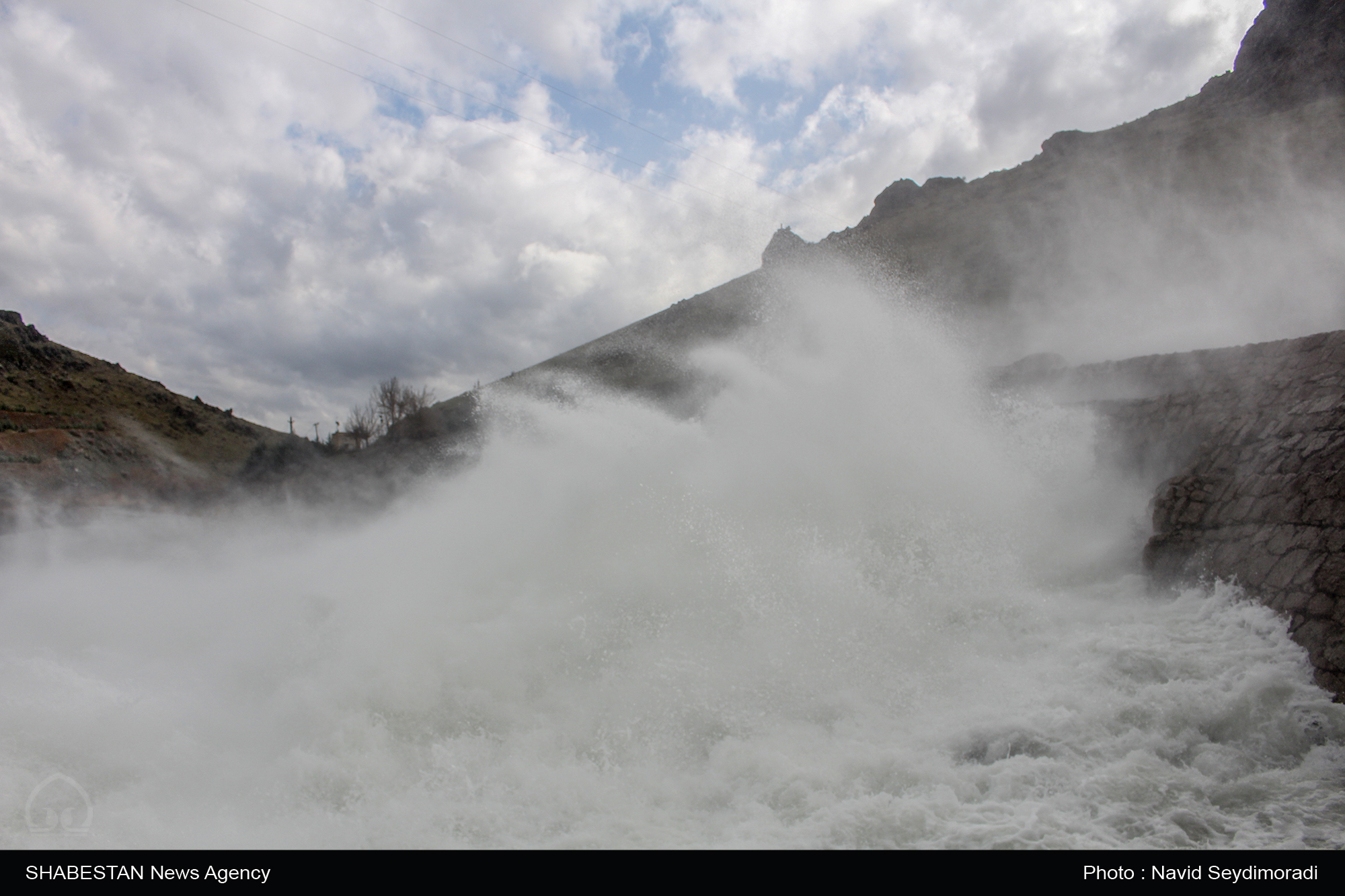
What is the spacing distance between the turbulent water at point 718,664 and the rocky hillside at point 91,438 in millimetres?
10008

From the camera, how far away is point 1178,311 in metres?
17.5

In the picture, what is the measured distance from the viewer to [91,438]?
2394cm

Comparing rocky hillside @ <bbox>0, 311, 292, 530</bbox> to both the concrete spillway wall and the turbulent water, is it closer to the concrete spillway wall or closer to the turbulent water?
the turbulent water

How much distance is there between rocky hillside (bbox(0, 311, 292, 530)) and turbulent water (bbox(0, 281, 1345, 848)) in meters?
10.0

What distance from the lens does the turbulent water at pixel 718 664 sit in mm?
5199

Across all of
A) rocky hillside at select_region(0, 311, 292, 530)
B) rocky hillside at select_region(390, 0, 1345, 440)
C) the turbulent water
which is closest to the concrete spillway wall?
the turbulent water

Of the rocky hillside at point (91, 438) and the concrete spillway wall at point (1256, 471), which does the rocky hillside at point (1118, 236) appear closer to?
the concrete spillway wall at point (1256, 471)

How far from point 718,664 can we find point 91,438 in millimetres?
28071

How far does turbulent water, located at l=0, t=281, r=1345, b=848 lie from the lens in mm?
5199

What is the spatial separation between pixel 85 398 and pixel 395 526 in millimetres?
24312
